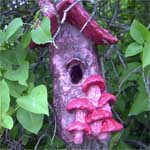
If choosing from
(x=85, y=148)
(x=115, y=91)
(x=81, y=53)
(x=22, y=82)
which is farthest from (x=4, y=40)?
(x=115, y=91)

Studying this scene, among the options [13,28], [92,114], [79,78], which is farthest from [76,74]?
[13,28]

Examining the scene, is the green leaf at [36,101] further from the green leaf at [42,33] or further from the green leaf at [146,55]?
the green leaf at [146,55]

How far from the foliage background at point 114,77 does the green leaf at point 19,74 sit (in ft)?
0.82

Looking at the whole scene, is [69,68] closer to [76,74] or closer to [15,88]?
[76,74]

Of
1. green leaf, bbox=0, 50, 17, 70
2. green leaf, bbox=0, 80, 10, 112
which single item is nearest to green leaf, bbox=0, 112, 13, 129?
green leaf, bbox=0, 80, 10, 112

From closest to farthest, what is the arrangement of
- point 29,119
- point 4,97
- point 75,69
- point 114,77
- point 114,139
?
point 4,97
point 29,119
point 75,69
point 114,139
point 114,77

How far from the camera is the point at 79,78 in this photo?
1617 mm

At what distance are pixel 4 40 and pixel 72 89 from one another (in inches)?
10.5

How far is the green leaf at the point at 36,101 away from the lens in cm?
136

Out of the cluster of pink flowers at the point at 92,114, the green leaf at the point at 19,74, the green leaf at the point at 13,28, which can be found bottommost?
the cluster of pink flowers at the point at 92,114

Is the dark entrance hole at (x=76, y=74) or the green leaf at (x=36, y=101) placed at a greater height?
the green leaf at (x=36, y=101)

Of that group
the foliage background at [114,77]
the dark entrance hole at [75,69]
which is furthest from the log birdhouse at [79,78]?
the foliage background at [114,77]

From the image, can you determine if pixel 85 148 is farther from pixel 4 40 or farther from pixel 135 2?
pixel 135 2

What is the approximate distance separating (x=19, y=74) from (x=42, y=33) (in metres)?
0.15
